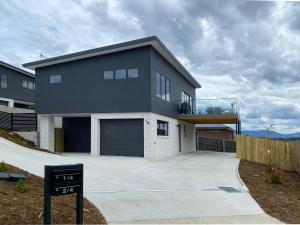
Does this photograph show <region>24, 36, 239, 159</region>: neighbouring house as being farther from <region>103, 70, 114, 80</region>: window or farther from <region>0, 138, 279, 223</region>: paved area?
<region>0, 138, 279, 223</region>: paved area

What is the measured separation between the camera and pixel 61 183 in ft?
18.6

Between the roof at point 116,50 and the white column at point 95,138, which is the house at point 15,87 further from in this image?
the white column at point 95,138

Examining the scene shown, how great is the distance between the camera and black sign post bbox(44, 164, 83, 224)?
554cm

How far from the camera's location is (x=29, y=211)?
6.77 metres

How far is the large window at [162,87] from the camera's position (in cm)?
2347

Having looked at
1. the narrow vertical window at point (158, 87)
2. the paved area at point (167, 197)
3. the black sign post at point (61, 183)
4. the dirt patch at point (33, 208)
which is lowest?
the paved area at point (167, 197)

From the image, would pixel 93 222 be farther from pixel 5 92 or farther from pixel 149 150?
pixel 5 92

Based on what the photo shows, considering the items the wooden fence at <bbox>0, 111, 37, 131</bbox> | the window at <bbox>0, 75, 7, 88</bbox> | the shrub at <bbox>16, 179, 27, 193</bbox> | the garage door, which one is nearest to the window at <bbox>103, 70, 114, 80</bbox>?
the garage door

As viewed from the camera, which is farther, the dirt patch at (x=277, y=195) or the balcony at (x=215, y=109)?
the balcony at (x=215, y=109)

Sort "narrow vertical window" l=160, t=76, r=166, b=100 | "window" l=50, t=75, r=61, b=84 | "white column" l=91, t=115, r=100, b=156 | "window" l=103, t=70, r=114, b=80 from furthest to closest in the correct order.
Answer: "window" l=50, t=75, r=61, b=84
"narrow vertical window" l=160, t=76, r=166, b=100
"white column" l=91, t=115, r=100, b=156
"window" l=103, t=70, r=114, b=80

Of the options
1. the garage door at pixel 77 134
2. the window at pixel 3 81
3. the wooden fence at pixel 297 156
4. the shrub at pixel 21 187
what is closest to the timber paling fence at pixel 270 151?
the wooden fence at pixel 297 156

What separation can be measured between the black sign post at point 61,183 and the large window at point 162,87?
17486 mm

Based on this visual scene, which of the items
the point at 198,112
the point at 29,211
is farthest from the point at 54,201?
the point at 198,112

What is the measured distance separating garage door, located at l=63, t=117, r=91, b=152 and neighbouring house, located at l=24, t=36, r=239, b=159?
0.41 meters
